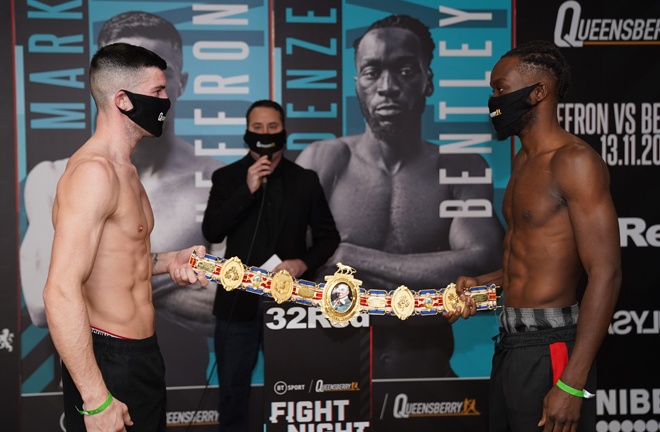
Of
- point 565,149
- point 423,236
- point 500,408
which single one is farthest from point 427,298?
point 423,236

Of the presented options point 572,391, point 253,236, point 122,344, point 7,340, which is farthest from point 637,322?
point 7,340

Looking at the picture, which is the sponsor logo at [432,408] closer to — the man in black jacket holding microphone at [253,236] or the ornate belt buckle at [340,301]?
the man in black jacket holding microphone at [253,236]

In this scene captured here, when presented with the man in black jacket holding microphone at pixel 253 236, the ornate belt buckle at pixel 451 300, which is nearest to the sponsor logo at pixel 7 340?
the man in black jacket holding microphone at pixel 253 236

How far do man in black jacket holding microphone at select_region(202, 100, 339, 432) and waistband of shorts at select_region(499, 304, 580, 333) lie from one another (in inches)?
53.7

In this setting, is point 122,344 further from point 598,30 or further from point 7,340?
point 598,30

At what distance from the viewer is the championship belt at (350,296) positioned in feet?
9.64

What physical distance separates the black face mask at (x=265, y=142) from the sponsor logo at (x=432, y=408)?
1.81 m

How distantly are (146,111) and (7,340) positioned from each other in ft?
8.30

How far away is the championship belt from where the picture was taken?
2939 millimetres

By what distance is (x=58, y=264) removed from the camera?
2016 millimetres

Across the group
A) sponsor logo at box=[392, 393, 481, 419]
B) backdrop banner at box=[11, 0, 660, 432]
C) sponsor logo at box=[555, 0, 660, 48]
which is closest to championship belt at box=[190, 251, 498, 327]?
backdrop banner at box=[11, 0, 660, 432]

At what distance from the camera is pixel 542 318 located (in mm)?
2551

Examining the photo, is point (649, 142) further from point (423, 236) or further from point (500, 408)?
point (500, 408)

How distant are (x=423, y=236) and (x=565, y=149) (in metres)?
2.05
